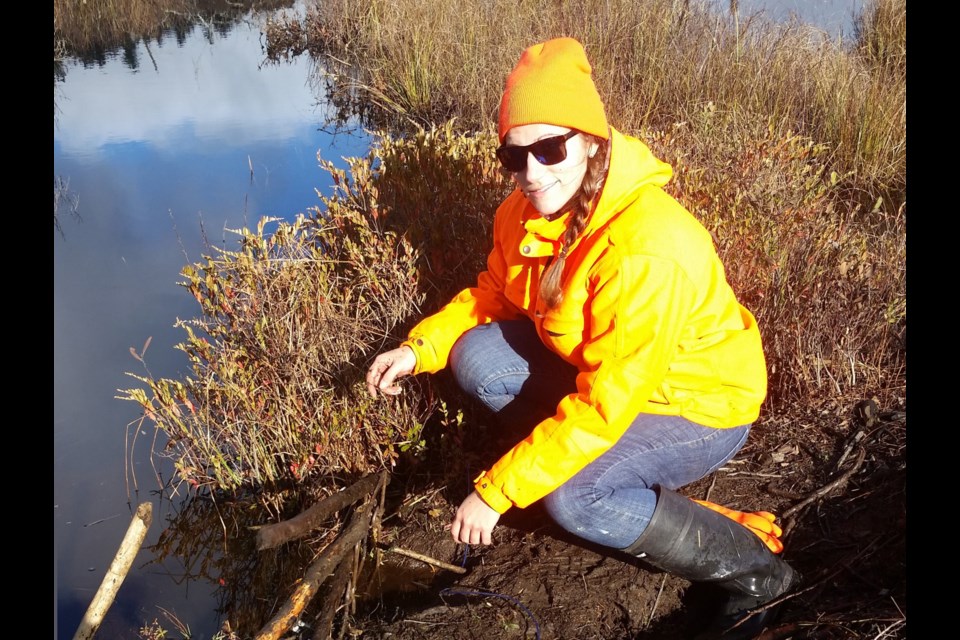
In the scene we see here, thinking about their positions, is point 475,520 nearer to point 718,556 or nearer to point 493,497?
point 493,497

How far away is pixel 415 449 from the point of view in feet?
11.2

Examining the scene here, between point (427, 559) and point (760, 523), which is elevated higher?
point (760, 523)

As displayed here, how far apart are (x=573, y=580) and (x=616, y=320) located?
1.13 m

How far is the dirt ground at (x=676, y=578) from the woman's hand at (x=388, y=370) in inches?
24.1

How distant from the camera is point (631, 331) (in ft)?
6.77

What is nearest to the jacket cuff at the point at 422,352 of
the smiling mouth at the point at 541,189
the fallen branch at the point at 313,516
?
the fallen branch at the point at 313,516

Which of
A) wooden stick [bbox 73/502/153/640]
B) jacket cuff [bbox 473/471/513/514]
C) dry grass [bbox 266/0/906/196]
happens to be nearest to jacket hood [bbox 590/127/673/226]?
jacket cuff [bbox 473/471/513/514]

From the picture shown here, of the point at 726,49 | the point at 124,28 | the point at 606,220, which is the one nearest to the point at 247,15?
the point at 124,28

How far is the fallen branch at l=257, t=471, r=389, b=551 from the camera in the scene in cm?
239

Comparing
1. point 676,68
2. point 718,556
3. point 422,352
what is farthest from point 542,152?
point 676,68

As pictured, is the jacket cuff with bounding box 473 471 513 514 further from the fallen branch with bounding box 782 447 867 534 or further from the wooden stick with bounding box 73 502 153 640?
the fallen branch with bounding box 782 447 867 534

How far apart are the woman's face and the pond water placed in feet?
6.10

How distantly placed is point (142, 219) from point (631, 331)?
5.25m
